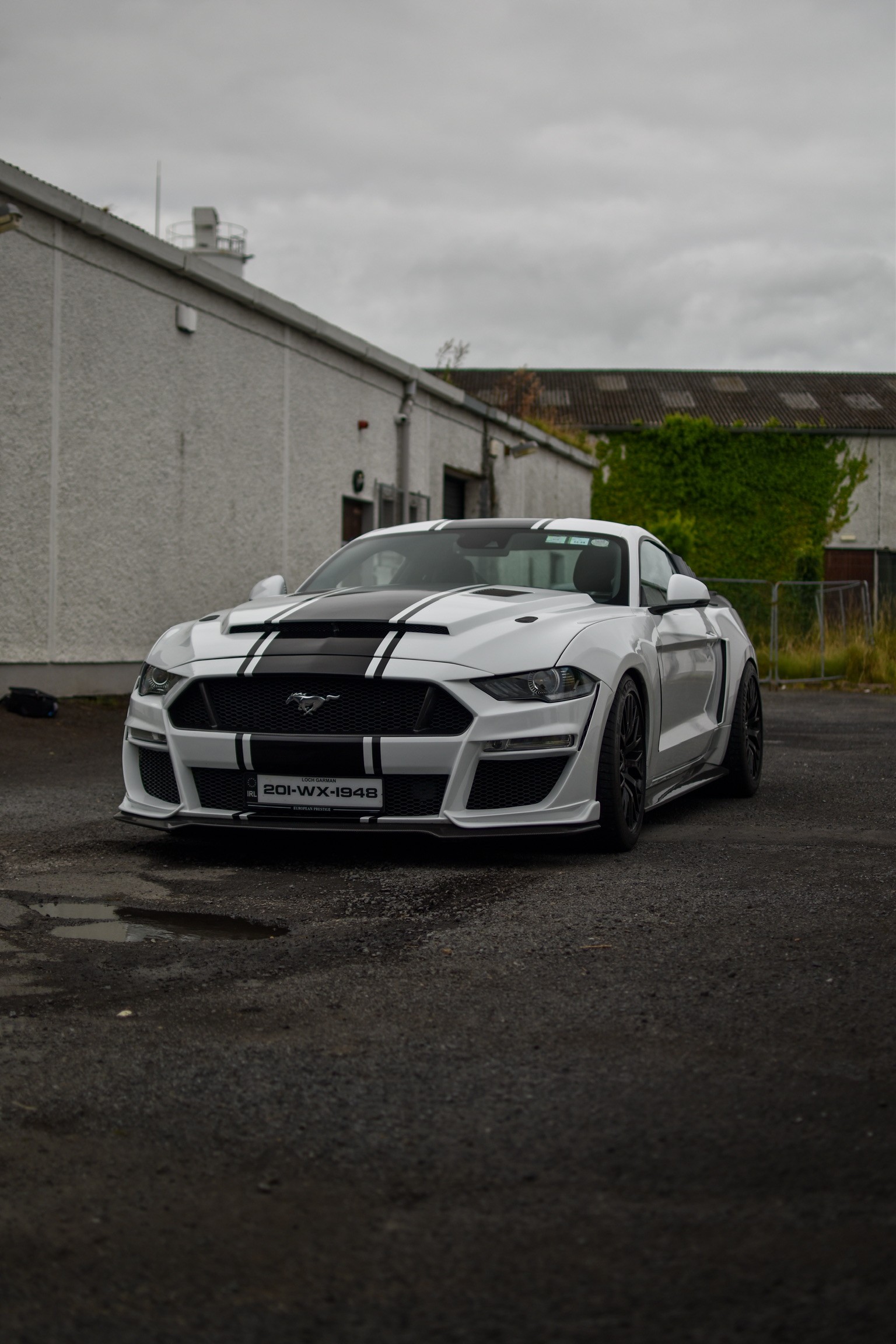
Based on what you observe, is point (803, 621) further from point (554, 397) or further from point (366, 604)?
point (554, 397)

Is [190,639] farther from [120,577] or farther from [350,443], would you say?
[350,443]

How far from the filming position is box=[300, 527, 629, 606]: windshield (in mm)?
6656

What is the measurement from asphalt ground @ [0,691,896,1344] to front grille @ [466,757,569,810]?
294 millimetres

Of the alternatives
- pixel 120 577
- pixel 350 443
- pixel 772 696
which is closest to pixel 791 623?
pixel 772 696

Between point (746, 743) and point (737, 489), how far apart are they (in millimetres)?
32707

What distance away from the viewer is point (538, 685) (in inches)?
212

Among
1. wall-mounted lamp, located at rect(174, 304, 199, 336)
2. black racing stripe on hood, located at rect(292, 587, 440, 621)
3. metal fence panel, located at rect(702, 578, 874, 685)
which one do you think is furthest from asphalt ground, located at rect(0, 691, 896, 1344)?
metal fence panel, located at rect(702, 578, 874, 685)

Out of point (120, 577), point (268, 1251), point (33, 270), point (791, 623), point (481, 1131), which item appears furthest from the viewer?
point (791, 623)

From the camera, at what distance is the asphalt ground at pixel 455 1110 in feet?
6.55

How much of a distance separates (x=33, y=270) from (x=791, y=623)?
12460mm

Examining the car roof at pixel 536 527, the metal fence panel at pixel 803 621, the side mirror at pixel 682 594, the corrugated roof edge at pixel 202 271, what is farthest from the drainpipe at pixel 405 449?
the side mirror at pixel 682 594

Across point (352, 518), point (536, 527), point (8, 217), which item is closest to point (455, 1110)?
point (536, 527)

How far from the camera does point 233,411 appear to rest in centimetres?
1493

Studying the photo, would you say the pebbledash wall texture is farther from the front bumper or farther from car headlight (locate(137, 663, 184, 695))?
the front bumper
